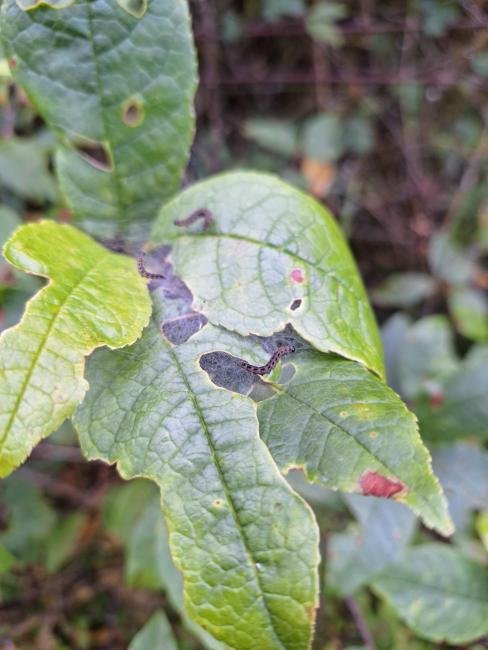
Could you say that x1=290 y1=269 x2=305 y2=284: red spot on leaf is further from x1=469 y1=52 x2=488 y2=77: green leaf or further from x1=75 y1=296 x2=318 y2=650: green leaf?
x1=469 y1=52 x2=488 y2=77: green leaf

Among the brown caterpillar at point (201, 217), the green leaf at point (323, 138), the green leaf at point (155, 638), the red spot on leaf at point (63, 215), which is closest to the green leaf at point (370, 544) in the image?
the green leaf at point (155, 638)

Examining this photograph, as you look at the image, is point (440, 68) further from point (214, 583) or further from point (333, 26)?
point (214, 583)

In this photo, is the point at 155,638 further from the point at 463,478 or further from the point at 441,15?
the point at 441,15

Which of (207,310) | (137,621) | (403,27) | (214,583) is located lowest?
(137,621)

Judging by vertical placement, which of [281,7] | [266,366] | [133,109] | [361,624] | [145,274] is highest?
[281,7]

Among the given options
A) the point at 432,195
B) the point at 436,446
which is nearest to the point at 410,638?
the point at 436,446

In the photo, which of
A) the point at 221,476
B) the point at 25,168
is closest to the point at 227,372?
the point at 221,476

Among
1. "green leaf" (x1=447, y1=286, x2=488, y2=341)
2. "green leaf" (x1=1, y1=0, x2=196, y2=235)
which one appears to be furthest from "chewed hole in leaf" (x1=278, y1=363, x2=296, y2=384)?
"green leaf" (x1=447, y1=286, x2=488, y2=341)
